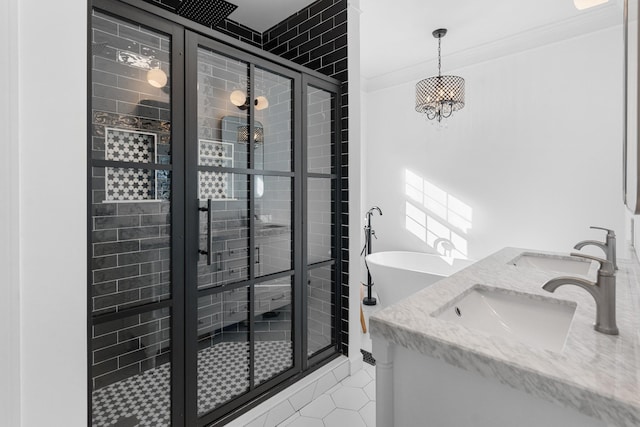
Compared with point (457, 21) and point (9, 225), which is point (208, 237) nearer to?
point (9, 225)

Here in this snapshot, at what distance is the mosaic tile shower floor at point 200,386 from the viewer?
1.29 metres

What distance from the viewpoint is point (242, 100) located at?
5.49ft

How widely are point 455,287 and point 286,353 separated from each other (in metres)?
1.17

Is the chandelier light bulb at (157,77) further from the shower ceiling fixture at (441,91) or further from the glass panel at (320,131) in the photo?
the shower ceiling fixture at (441,91)

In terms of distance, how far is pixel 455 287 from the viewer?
45.7 inches

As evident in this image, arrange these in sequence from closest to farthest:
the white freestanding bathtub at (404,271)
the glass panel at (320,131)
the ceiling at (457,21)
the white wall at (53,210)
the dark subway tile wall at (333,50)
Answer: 1. the white wall at (53,210)
2. the glass panel at (320,131)
3. the dark subway tile wall at (333,50)
4. the ceiling at (457,21)
5. the white freestanding bathtub at (404,271)

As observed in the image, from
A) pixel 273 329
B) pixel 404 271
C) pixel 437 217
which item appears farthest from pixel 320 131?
pixel 437 217

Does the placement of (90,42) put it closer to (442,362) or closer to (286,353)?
(442,362)

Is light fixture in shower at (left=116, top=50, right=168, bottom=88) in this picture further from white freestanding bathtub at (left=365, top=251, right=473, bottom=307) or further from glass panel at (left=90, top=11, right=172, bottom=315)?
white freestanding bathtub at (left=365, top=251, right=473, bottom=307)

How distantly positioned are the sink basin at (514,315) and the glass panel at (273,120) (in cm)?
123

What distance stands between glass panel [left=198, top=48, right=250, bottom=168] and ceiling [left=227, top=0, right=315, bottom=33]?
3.01 feet

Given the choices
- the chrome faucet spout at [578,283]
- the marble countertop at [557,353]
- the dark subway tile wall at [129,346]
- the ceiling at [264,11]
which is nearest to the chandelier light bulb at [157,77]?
the dark subway tile wall at [129,346]

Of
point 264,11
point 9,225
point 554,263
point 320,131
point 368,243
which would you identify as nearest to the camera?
point 9,225

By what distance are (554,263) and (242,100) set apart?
78.0 inches
